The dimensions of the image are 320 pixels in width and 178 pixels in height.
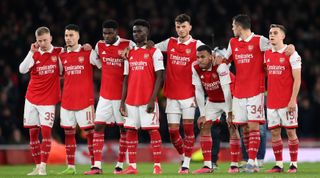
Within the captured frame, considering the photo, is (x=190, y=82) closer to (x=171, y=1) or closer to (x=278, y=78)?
(x=278, y=78)

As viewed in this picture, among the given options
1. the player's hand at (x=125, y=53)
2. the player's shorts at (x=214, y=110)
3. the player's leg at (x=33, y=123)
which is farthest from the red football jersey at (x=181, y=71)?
the player's leg at (x=33, y=123)

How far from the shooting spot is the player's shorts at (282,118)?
15227mm

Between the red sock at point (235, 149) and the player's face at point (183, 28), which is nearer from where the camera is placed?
the red sock at point (235, 149)

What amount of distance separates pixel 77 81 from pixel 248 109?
9.87 feet

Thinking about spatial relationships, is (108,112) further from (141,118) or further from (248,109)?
(248,109)

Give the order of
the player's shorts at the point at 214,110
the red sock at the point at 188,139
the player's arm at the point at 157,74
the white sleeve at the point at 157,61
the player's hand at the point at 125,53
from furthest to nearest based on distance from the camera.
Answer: the red sock at the point at 188,139
the player's shorts at the point at 214,110
the player's hand at the point at 125,53
the white sleeve at the point at 157,61
the player's arm at the point at 157,74

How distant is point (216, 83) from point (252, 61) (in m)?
0.78

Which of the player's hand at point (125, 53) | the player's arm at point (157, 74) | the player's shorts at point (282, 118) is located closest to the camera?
the player's shorts at point (282, 118)

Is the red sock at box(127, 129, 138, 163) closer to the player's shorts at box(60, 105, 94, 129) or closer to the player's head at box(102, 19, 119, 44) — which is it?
the player's shorts at box(60, 105, 94, 129)

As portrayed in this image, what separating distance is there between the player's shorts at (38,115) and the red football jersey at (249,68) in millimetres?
3228

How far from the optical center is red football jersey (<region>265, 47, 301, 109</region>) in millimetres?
15297

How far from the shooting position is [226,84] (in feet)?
51.3

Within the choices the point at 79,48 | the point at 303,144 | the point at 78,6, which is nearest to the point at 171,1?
the point at 78,6

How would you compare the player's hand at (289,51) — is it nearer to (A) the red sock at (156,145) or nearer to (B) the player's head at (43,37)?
(A) the red sock at (156,145)
